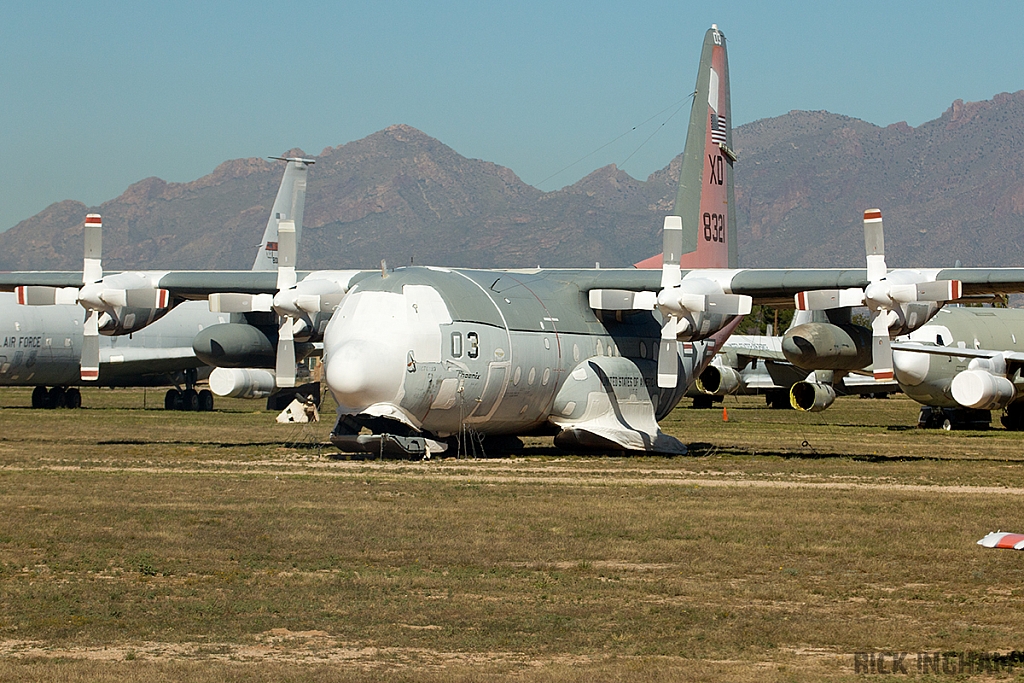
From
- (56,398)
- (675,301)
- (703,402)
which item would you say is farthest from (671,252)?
(703,402)

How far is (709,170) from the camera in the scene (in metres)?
29.2

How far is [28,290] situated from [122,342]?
19.1 meters

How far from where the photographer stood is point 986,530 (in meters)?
13.9

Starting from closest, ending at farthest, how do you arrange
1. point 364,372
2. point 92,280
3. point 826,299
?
point 364,372 < point 826,299 < point 92,280

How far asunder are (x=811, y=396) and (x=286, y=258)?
21814 millimetres

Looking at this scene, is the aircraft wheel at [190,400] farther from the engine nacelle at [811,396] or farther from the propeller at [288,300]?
the propeller at [288,300]

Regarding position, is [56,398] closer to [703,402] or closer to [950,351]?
[703,402]

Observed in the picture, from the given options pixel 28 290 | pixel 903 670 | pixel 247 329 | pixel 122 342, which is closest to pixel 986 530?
pixel 903 670

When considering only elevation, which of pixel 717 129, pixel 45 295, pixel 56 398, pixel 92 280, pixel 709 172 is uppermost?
pixel 717 129

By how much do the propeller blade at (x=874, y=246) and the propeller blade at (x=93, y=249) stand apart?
13936 millimetres

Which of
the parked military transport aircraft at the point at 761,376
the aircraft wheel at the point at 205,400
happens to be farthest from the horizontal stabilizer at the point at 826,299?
the aircraft wheel at the point at 205,400

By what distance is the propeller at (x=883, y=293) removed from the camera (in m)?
22.6

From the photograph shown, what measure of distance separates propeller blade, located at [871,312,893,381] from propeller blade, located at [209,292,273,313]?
36.1ft

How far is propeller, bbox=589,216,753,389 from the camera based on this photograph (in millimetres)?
23969
